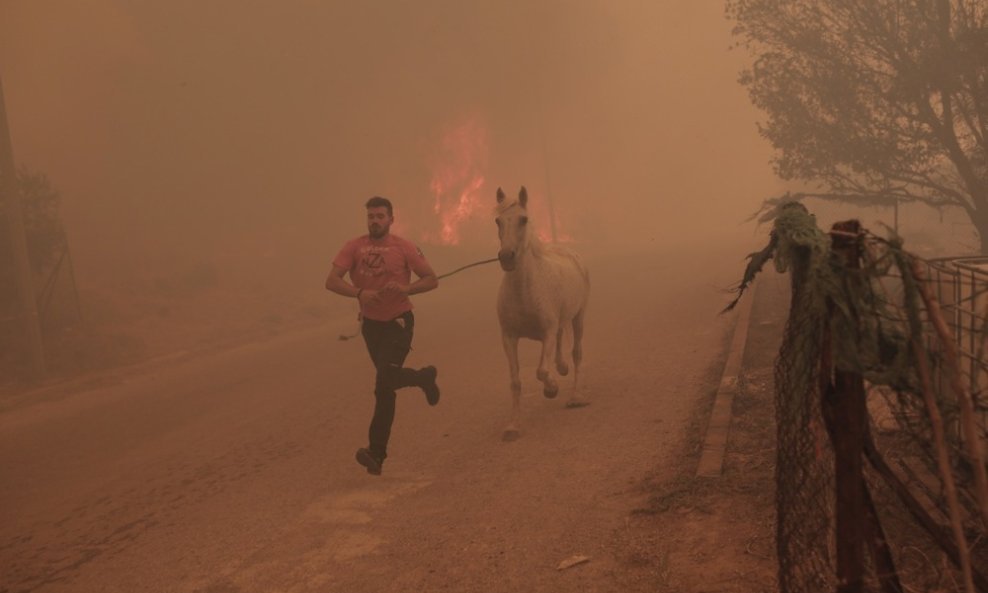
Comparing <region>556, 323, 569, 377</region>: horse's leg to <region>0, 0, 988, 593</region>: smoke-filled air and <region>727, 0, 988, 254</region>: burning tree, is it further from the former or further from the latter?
<region>727, 0, 988, 254</region>: burning tree

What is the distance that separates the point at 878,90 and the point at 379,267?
37.5 feet

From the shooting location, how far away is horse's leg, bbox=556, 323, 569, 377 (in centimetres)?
919

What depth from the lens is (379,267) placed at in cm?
697

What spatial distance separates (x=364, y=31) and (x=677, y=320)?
110 ft

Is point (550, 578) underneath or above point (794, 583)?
underneath

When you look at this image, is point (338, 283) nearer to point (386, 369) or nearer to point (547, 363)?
point (386, 369)

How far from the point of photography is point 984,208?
44.1 ft

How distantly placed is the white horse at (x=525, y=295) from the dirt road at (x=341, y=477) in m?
0.46

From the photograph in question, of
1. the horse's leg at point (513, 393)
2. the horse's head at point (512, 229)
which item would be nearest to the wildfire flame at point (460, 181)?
the horse's leg at point (513, 393)

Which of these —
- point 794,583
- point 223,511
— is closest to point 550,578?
point 794,583

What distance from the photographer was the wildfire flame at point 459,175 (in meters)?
43.0

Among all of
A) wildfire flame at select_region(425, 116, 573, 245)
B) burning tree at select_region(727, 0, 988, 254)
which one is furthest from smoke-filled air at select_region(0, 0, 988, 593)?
wildfire flame at select_region(425, 116, 573, 245)

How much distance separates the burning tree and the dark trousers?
8040 millimetres

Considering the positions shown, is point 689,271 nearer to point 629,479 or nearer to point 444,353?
point 444,353
